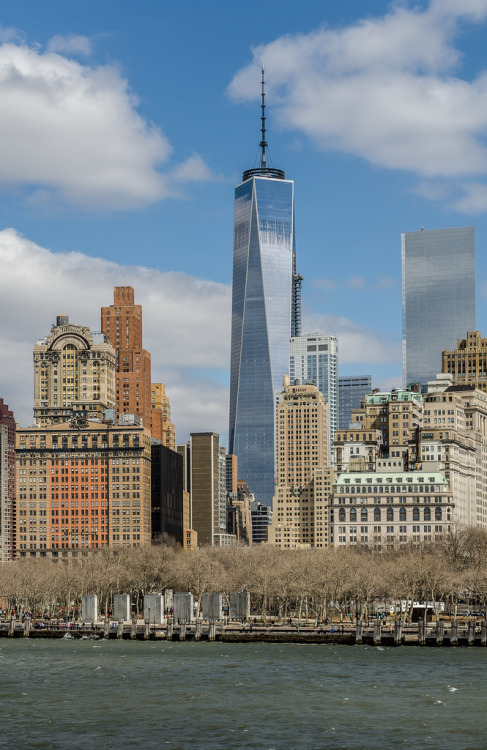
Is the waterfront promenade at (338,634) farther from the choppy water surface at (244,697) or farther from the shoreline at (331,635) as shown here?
the choppy water surface at (244,697)

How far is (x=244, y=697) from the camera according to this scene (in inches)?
5231

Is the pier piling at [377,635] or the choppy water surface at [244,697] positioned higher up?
the pier piling at [377,635]

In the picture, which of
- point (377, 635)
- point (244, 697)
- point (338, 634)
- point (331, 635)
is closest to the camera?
point (244, 697)

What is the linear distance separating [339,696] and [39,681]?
34.0 metres

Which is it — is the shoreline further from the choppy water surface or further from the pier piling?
the choppy water surface

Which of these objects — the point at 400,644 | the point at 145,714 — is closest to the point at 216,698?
the point at 145,714

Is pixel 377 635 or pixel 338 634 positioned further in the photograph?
pixel 338 634

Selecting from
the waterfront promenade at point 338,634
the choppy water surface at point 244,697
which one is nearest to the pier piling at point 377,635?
the waterfront promenade at point 338,634

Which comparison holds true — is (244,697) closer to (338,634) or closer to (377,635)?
(377,635)

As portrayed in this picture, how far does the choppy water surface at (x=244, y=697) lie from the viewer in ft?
362

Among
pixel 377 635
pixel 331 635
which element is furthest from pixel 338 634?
pixel 377 635

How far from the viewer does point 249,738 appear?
10969 cm

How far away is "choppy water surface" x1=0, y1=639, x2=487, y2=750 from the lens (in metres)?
110

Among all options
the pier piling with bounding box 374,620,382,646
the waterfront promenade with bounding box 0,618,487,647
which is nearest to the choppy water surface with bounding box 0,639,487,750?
the pier piling with bounding box 374,620,382,646
